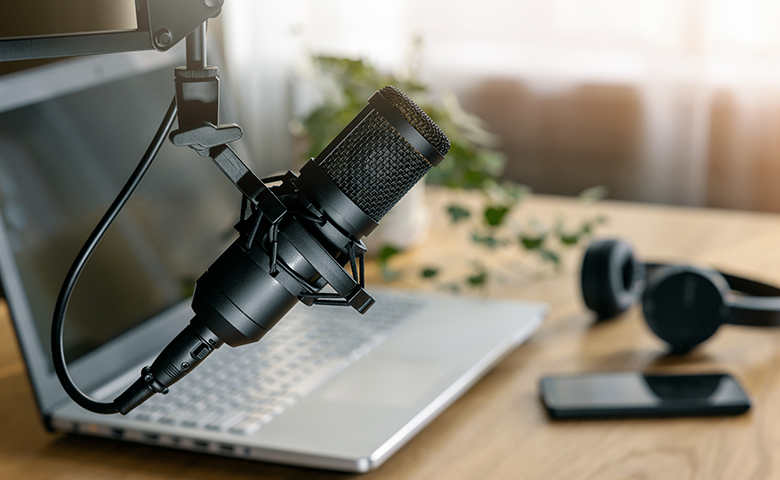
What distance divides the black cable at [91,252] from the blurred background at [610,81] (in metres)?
1.76

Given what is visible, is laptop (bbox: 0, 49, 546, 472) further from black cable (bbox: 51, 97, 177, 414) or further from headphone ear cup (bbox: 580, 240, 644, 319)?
black cable (bbox: 51, 97, 177, 414)

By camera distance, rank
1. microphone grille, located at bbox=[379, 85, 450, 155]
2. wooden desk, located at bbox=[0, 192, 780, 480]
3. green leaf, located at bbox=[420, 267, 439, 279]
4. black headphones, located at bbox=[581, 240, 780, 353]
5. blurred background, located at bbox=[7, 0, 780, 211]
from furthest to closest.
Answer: blurred background, located at bbox=[7, 0, 780, 211]
green leaf, located at bbox=[420, 267, 439, 279]
black headphones, located at bbox=[581, 240, 780, 353]
wooden desk, located at bbox=[0, 192, 780, 480]
microphone grille, located at bbox=[379, 85, 450, 155]

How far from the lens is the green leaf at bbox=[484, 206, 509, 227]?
99 cm

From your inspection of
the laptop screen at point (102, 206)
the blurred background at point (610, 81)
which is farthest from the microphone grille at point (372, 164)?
the blurred background at point (610, 81)

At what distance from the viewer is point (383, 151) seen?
42 centimetres

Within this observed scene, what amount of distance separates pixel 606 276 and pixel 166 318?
18.1 inches

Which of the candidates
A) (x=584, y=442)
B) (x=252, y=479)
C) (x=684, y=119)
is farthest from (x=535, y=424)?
(x=684, y=119)

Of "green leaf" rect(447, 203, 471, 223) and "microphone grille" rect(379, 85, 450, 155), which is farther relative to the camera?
"green leaf" rect(447, 203, 471, 223)

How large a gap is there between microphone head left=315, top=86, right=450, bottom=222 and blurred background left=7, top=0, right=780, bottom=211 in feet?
5.76

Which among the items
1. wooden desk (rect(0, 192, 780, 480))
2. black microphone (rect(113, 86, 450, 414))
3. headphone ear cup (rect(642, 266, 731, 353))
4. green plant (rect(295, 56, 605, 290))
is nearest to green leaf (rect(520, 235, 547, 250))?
green plant (rect(295, 56, 605, 290))

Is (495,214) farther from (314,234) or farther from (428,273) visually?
(314,234)

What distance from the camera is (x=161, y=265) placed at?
A: 0.84 metres

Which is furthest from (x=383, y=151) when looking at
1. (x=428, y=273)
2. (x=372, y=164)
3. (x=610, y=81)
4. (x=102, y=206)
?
(x=610, y=81)

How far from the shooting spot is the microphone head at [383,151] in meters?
0.42
